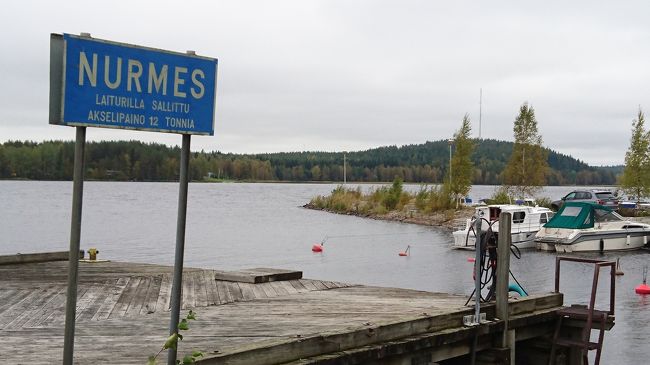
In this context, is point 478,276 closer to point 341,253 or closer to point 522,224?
point 341,253

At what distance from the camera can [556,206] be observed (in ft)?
210

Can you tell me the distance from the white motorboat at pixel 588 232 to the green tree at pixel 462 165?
900 inches

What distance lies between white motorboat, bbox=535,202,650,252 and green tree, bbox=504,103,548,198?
906 inches

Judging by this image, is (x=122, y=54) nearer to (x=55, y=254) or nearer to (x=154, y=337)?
(x=154, y=337)

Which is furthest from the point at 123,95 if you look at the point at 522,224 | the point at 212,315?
the point at 522,224

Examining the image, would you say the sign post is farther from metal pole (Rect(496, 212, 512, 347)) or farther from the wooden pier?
metal pole (Rect(496, 212, 512, 347))

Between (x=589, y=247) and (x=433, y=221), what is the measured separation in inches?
998

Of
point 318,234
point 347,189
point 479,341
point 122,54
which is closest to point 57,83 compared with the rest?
point 122,54

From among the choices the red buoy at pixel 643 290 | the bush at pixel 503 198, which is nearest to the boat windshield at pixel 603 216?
the red buoy at pixel 643 290

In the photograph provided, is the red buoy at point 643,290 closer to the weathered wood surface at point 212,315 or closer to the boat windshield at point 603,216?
the boat windshield at point 603,216

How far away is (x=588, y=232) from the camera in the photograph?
4166 centimetres

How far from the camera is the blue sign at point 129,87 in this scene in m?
4.45

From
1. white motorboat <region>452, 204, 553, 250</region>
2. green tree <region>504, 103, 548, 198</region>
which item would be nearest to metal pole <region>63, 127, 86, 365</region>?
white motorboat <region>452, 204, 553, 250</region>

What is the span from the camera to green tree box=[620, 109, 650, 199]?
62.4m
